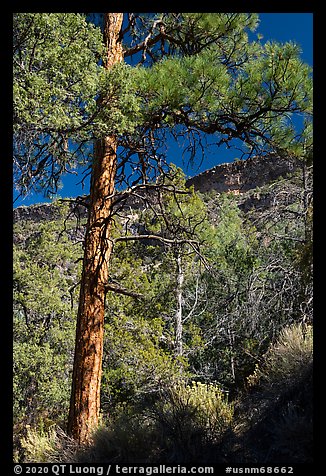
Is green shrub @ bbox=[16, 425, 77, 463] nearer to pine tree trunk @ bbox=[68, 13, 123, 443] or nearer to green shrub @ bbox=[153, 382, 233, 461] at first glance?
pine tree trunk @ bbox=[68, 13, 123, 443]

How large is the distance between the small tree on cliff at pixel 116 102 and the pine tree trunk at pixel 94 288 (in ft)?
0.04

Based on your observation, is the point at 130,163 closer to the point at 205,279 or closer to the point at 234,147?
the point at 234,147

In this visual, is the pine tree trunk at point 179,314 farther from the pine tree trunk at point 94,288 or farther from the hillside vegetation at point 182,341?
the pine tree trunk at point 94,288

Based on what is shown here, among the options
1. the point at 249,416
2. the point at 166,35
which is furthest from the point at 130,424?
the point at 166,35

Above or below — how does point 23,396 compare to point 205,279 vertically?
below

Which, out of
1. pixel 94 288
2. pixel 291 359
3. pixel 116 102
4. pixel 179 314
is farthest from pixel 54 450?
pixel 179 314

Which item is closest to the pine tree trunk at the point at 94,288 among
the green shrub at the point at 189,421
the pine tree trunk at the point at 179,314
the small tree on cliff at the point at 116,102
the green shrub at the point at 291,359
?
the small tree on cliff at the point at 116,102

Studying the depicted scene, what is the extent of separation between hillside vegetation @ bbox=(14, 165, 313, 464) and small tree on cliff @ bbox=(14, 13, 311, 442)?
0.57 metres

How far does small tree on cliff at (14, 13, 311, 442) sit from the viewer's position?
3.23 m

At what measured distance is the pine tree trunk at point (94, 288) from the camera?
13.5 feet

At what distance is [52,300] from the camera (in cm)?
1202

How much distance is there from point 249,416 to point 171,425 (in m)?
0.73

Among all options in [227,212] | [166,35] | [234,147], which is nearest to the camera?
[234,147]
